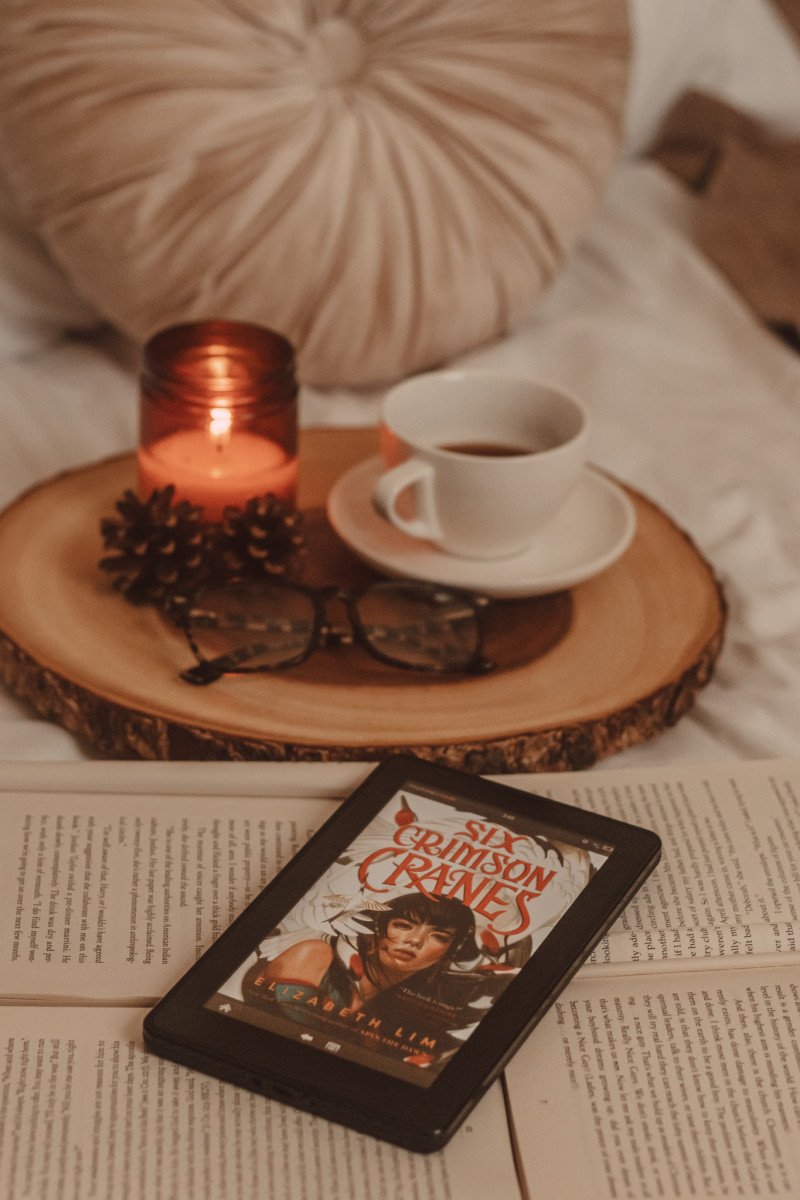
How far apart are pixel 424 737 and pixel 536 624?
0.14 meters

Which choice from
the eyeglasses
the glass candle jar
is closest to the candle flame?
the glass candle jar

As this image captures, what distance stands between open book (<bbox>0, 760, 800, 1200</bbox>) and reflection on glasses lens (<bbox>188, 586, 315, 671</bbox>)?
9 cm

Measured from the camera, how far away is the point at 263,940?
0.52 metres

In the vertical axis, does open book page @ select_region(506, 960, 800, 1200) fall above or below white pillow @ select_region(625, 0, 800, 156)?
below

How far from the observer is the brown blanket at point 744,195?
1.15 m

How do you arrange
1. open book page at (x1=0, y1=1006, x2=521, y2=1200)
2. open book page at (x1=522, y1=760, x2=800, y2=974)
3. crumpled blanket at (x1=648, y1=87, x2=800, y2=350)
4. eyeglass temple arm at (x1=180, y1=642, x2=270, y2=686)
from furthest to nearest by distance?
1. crumpled blanket at (x1=648, y1=87, x2=800, y2=350)
2. eyeglass temple arm at (x1=180, y1=642, x2=270, y2=686)
3. open book page at (x1=522, y1=760, x2=800, y2=974)
4. open book page at (x1=0, y1=1006, x2=521, y2=1200)

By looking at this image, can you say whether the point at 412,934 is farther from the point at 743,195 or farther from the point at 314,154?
the point at 743,195

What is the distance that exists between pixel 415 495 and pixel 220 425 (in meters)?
0.13

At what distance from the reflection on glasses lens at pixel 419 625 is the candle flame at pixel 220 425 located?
138 mm

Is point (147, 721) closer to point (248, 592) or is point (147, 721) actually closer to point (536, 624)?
point (248, 592)

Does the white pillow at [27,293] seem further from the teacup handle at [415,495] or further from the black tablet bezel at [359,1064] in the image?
the black tablet bezel at [359,1064]

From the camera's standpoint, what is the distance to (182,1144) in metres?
0.45

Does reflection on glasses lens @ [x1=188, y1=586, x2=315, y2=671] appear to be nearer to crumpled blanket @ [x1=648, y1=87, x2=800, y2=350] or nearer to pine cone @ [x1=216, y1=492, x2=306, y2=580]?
pine cone @ [x1=216, y1=492, x2=306, y2=580]

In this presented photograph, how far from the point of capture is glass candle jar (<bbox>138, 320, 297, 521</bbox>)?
2.47 feet
